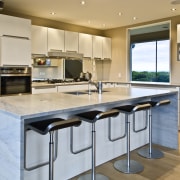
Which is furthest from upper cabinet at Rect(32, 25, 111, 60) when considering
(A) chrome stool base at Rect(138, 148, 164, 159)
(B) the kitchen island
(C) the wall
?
(A) chrome stool base at Rect(138, 148, 164, 159)

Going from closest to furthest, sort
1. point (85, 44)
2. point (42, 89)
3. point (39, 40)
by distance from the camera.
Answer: point (42, 89) < point (39, 40) < point (85, 44)

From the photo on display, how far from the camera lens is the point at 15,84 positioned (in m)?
4.14

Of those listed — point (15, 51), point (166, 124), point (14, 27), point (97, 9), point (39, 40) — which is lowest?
point (166, 124)

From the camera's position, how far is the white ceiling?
4004 millimetres

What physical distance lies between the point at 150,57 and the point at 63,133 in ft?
13.7

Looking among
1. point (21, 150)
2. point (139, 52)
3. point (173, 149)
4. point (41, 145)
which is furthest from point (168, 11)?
point (21, 150)

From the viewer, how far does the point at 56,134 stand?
2.31 meters

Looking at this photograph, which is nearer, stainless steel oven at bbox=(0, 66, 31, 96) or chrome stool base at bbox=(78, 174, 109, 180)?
chrome stool base at bbox=(78, 174, 109, 180)

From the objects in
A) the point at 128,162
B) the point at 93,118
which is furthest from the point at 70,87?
the point at 93,118

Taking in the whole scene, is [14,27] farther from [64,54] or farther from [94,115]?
[94,115]

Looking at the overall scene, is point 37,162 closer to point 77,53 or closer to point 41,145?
point 41,145

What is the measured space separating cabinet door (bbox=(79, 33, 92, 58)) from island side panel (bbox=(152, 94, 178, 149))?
107 inches

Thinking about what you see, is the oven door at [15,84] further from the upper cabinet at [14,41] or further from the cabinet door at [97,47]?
the cabinet door at [97,47]

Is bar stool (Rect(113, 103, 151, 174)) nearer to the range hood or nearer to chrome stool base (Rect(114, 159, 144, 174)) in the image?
chrome stool base (Rect(114, 159, 144, 174))
